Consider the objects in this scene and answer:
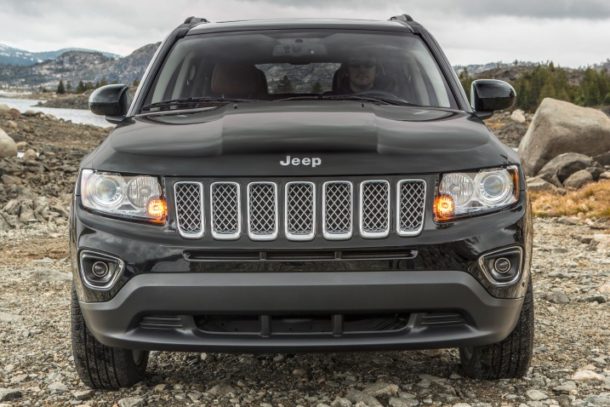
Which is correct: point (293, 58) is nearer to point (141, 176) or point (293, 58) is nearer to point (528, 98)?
point (141, 176)

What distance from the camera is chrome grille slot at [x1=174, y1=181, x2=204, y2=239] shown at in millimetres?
2854

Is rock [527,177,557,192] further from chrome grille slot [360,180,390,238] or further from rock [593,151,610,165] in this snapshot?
chrome grille slot [360,180,390,238]

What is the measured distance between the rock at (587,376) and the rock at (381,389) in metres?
0.88

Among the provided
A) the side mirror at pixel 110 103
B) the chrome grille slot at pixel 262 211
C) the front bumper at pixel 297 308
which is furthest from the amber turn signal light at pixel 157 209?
the side mirror at pixel 110 103

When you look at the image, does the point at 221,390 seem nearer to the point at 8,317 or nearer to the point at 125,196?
the point at 125,196

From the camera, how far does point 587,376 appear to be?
12.0ft

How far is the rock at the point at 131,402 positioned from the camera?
330 cm

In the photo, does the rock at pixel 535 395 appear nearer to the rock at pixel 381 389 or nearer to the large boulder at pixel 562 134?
the rock at pixel 381 389

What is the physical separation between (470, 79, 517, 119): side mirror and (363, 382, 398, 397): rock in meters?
1.51

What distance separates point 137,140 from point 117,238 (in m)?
0.45

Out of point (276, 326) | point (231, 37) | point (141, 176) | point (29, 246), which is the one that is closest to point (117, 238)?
point (141, 176)

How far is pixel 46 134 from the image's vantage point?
2606 centimetres

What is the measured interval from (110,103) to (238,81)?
69cm

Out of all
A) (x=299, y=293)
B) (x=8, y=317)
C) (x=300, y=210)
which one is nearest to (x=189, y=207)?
(x=300, y=210)
